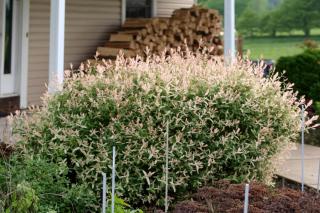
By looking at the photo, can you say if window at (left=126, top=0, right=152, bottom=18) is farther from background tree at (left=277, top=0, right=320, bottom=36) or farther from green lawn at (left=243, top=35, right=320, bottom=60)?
background tree at (left=277, top=0, right=320, bottom=36)

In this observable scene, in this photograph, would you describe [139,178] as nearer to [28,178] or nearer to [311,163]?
[28,178]

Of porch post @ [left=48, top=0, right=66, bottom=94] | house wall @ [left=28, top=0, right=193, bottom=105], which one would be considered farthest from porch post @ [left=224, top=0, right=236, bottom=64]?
house wall @ [left=28, top=0, right=193, bottom=105]

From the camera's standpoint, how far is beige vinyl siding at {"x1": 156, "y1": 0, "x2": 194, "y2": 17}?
14.2 metres

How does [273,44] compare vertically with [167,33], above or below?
above

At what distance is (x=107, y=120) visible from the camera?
586 cm

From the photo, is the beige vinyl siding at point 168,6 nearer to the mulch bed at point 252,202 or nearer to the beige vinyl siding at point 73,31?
the beige vinyl siding at point 73,31

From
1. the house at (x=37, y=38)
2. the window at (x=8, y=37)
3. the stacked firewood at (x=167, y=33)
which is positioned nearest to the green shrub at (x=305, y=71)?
the stacked firewood at (x=167, y=33)

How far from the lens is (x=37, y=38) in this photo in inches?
Result: 467

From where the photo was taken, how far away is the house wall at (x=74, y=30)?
11844 millimetres

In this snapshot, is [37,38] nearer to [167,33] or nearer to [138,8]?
[167,33]

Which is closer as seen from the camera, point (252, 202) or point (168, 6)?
point (252, 202)

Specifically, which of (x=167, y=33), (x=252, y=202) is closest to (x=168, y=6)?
(x=167, y=33)

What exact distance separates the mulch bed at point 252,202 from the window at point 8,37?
7.29 m

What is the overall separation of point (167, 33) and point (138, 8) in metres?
1.23
